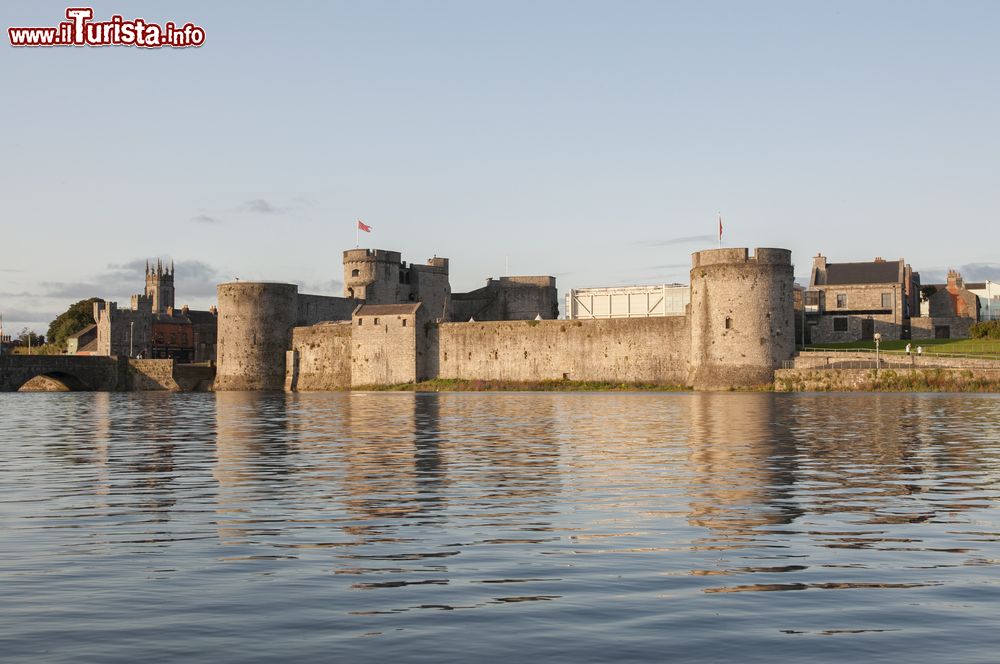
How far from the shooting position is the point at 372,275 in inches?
3221

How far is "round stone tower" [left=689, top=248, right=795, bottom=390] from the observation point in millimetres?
57250

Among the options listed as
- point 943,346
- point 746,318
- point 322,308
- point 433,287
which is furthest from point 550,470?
point 433,287

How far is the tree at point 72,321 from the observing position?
120762 millimetres

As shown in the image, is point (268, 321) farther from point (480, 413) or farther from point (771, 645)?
point (771, 645)

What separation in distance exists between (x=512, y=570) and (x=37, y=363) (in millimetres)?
72772

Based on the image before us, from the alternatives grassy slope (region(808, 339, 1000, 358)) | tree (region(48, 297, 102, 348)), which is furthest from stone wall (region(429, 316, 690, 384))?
tree (region(48, 297, 102, 348))

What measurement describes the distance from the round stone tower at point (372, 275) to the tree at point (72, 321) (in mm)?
47707

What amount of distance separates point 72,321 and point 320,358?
189 ft

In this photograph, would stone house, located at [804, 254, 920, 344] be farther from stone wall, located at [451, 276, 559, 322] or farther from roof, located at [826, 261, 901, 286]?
stone wall, located at [451, 276, 559, 322]

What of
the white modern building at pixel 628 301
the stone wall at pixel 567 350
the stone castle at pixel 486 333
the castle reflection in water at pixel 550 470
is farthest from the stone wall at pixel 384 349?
the castle reflection in water at pixel 550 470

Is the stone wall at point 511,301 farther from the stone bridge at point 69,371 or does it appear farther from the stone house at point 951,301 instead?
the stone house at point 951,301

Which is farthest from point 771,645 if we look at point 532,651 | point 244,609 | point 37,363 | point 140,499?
point 37,363

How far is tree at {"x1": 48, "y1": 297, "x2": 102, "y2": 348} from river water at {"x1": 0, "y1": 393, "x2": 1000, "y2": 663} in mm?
105428

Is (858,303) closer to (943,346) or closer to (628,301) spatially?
(943,346)
